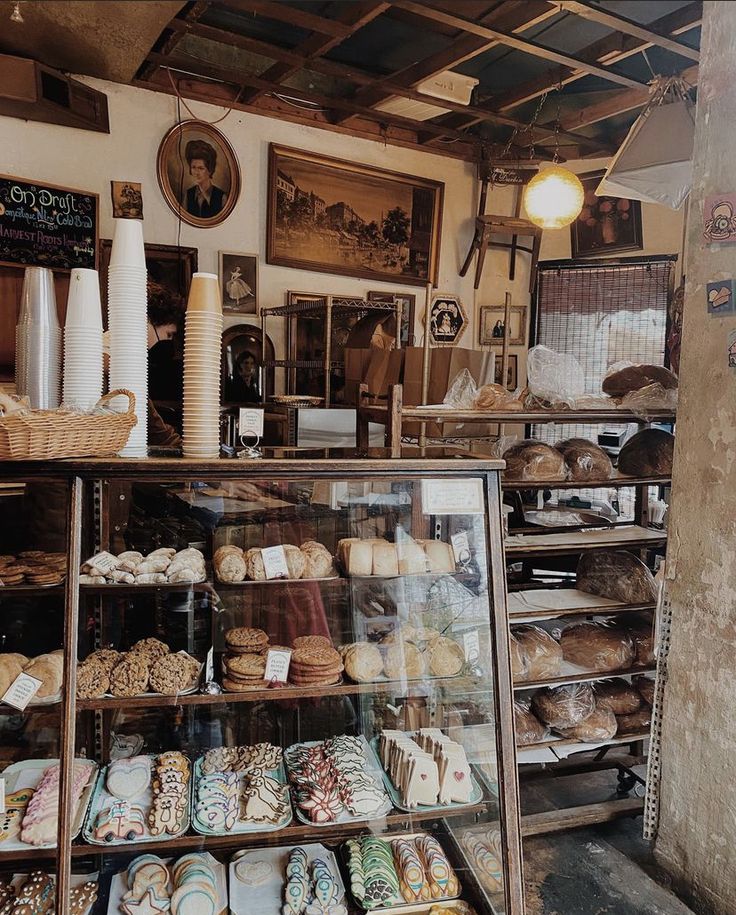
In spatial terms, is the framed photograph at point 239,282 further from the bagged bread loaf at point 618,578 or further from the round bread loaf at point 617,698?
the round bread loaf at point 617,698

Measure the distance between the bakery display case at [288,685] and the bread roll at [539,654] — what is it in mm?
610

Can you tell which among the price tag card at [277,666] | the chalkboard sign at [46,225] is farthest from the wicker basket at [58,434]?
the chalkboard sign at [46,225]

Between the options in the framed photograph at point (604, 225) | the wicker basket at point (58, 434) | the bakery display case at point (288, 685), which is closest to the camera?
the wicker basket at point (58, 434)

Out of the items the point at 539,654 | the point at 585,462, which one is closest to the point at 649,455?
the point at 585,462

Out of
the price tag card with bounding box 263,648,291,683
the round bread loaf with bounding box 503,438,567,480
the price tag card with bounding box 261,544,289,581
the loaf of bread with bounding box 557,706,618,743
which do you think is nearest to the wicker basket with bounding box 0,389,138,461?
the price tag card with bounding box 261,544,289,581

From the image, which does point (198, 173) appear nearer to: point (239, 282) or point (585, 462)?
point (239, 282)

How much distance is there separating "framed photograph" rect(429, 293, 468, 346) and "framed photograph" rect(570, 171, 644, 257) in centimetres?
108

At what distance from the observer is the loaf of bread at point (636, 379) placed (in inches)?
113

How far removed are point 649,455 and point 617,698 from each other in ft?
3.32

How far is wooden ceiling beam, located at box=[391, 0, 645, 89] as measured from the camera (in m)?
3.48

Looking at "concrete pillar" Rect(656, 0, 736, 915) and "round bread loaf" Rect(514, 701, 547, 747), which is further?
"round bread loaf" Rect(514, 701, 547, 747)

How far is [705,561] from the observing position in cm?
226

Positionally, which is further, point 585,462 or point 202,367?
point 585,462

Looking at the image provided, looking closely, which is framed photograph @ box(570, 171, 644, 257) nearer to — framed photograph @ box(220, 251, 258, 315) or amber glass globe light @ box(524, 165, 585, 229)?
amber glass globe light @ box(524, 165, 585, 229)
